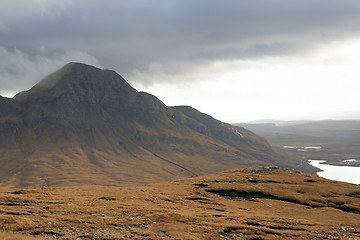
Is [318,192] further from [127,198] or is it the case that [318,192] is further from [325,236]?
[127,198]

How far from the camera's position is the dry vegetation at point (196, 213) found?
32.7m

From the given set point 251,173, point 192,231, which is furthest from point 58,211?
point 251,173

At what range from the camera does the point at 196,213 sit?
44.5 m

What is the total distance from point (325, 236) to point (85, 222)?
31743mm

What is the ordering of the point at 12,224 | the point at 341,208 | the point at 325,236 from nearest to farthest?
the point at 12,224
the point at 325,236
the point at 341,208

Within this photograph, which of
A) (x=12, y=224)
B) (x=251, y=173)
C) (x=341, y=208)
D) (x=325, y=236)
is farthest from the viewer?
(x=251, y=173)

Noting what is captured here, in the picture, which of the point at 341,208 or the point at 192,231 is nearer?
the point at 192,231

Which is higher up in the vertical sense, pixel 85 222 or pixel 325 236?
A: pixel 85 222

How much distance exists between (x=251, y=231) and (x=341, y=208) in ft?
114

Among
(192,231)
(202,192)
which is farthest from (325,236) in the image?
(202,192)

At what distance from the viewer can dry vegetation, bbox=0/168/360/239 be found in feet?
107

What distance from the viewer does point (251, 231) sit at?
36.4m

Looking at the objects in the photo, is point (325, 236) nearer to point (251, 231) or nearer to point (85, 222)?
point (251, 231)

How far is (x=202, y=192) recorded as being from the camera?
65312mm
